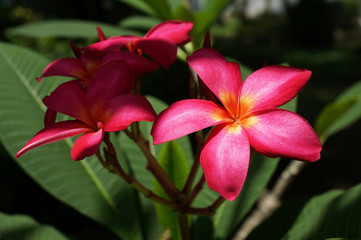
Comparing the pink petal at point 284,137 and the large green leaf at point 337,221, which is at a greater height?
the pink petal at point 284,137

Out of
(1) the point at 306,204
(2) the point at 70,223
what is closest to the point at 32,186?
(2) the point at 70,223

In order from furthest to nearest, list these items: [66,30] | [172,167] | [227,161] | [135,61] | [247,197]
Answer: [66,30] → [247,197] → [172,167] → [135,61] → [227,161]

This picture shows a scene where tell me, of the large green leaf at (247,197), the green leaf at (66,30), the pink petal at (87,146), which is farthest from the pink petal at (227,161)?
the green leaf at (66,30)

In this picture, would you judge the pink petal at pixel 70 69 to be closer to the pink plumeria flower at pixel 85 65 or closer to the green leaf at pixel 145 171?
the pink plumeria flower at pixel 85 65

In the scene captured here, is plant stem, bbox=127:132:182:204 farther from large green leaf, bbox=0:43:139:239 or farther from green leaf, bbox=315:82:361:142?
green leaf, bbox=315:82:361:142

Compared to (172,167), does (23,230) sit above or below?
below

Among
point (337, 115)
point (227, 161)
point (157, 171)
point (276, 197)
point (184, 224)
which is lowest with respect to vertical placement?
point (276, 197)

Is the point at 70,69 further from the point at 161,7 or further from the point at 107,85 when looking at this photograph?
the point at 161,7

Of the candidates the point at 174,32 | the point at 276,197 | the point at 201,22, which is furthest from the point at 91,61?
the point at 276,197
